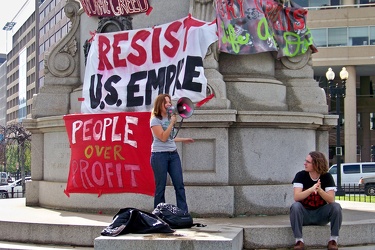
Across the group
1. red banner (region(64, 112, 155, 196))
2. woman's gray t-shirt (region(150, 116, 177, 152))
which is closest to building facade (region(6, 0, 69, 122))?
red banner (region(64, 112, 155, 196))

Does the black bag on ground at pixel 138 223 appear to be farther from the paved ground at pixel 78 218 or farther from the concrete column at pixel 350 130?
the concrete column at pixel 350 130

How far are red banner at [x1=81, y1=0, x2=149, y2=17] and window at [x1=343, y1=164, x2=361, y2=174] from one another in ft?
88.5

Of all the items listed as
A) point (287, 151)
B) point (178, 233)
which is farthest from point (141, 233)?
point (287, 151)

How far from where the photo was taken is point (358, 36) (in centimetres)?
5116

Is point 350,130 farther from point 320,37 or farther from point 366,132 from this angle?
point 366,132

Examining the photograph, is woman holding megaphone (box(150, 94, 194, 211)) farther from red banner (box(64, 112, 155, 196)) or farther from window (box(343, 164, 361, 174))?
window (box(343, 164, 361, 174))

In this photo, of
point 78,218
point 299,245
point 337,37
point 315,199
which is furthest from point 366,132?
point 299,245

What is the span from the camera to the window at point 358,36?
5119cm

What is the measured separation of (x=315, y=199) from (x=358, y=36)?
4429 centimetres

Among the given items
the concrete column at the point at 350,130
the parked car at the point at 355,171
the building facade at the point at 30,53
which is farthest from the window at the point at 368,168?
the building facade at the point at 30,53

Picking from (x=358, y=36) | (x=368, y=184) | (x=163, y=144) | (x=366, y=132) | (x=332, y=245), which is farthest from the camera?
(x=366, y=132)

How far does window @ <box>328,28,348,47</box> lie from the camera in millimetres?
51375

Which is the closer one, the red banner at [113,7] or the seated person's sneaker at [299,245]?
the seated person's sneaker at [299,245]

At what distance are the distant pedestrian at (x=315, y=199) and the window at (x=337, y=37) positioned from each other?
4399cm
